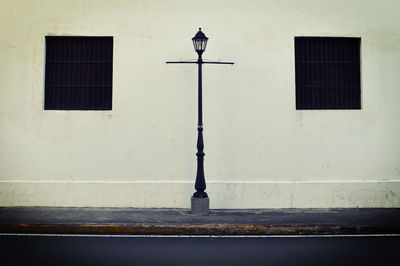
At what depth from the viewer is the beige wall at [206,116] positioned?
904cm

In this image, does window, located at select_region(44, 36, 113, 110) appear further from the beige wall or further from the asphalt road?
the asphalt road

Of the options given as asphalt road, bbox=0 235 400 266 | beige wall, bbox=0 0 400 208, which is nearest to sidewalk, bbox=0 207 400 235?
asphalt road, bbox=0 235 400 266

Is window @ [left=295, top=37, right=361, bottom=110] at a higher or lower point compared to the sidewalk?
higher

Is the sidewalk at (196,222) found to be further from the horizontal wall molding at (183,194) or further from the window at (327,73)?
the window at (327,73)

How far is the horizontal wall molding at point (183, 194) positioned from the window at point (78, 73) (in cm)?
200

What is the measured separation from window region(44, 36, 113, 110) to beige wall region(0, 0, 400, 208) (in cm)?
24

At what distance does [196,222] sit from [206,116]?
303cm

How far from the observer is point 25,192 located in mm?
9023

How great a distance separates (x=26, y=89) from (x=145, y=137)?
323 cm

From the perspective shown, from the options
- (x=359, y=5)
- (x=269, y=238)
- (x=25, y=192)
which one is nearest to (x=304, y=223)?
(x=269, y=238)

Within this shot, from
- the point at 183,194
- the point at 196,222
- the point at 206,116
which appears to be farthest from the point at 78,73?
the point at 196,222

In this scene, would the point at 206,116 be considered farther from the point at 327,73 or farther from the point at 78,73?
the point at 78,73

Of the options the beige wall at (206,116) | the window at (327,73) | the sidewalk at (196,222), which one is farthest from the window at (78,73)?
the window at (327,73)

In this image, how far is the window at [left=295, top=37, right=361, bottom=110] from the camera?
948 centimetres
